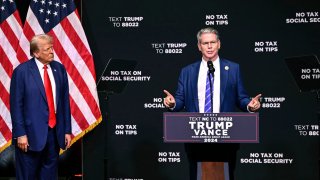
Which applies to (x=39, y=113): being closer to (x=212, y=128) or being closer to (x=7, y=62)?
(x=212, y=128)

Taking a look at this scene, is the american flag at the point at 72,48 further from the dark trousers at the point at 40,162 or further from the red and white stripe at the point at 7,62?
the dark trousers at the point at 40,162

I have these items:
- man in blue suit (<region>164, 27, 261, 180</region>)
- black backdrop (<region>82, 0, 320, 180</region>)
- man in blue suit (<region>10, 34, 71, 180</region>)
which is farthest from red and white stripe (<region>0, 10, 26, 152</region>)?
man in blue suit (<region>164, 27, 261, 180</region>)

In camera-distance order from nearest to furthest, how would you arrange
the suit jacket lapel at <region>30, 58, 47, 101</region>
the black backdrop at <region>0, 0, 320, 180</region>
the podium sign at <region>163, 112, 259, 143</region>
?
the podium sign at <region>163, 112, 259, 143</region> → the suit jacket lapel at <region>30, 58, 47, 101</region> → the black backdrop at <region>0, 0, 320, 180</region>

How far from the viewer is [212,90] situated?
420cm

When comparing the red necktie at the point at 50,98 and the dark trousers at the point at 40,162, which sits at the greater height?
the red necktie at the point at 50,98

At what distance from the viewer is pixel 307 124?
5445 mm

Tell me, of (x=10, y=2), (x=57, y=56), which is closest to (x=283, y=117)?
(x=57, y=56)

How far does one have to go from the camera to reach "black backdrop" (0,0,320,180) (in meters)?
5.45

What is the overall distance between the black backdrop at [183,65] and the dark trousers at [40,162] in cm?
97

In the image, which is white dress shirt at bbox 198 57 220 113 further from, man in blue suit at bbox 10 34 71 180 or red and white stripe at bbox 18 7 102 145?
red and white stripe at bbox 18 7 102 145

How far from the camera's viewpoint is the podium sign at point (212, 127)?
400 centimetres

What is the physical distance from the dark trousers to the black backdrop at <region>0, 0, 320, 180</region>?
0.97m

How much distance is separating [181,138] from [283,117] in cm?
191

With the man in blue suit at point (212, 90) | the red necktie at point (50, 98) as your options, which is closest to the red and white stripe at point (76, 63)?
the red necktie at point (50, 98)
